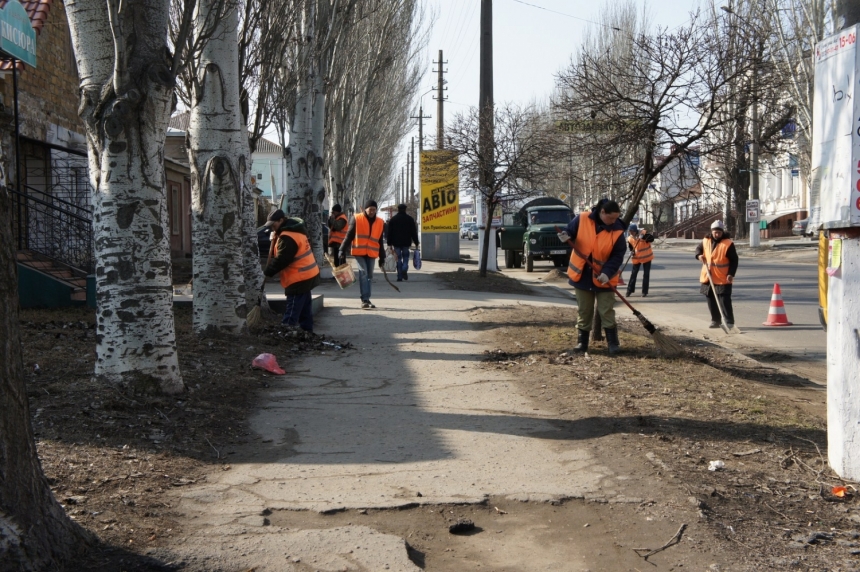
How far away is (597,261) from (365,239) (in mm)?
5556

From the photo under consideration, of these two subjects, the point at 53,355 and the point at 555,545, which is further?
the point at 53,355

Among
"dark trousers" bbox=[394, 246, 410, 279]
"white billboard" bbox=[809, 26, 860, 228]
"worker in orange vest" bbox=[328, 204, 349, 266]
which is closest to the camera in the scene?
"white billboard" bbox=[809, 26, 860, 228]

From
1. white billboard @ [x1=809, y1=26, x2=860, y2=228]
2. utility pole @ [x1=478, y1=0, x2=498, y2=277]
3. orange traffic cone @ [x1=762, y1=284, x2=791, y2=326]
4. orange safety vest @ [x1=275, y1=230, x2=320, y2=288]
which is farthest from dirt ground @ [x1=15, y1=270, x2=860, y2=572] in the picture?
utility pole @ [x1=478, y1=0, x2=498, y2=277]

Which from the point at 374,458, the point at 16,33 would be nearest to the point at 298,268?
the point at 16,33

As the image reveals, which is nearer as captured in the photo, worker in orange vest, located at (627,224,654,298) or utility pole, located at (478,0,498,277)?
worker in orange vest, located at (627,224,654,298)

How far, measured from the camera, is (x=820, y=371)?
991cm

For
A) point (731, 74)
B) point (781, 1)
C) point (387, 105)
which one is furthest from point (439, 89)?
point (731, 74)

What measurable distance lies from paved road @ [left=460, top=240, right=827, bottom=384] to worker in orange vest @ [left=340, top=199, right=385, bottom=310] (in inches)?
189

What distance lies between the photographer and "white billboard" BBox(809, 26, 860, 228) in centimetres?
488

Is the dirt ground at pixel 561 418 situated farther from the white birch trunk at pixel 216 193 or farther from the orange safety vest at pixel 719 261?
the orange safety vest at pixel 719 261

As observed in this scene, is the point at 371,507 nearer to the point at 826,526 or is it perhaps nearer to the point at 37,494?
the point at 37,494

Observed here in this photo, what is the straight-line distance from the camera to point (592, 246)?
30.9 feet

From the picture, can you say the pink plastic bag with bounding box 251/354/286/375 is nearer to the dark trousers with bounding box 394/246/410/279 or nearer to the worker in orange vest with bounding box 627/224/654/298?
the worker in orange vest with bounding box 627/224/654/298

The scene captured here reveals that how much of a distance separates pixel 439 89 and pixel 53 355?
39.3m
